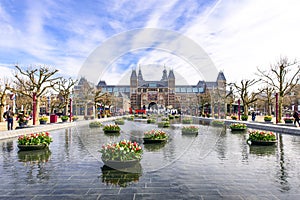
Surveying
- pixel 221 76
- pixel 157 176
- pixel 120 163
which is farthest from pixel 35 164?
pixel 221 76

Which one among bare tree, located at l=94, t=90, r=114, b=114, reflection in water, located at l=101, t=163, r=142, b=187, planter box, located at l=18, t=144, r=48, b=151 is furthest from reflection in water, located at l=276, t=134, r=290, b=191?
bare tree, located at l=94, t=90, r=114, b=114

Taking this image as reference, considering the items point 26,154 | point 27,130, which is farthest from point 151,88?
point 26,154

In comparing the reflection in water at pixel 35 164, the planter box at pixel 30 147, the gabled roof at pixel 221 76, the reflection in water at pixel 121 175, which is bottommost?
the reflection in water at pixel 35 164

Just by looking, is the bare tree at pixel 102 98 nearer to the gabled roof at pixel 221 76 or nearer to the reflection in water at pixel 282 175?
the gabled roof at pixel 221 76

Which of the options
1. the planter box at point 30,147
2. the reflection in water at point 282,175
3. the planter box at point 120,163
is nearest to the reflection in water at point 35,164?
the planter box at point 30,147

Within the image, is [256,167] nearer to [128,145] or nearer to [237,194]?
[237,194]

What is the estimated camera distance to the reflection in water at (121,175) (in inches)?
261

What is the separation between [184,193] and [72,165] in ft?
15.2

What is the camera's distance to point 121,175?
7.27 m

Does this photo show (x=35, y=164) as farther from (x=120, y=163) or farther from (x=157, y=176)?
(x=157, y=176)

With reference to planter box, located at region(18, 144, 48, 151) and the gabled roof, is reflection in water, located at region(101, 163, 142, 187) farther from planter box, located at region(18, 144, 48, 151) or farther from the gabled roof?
the gabled roof

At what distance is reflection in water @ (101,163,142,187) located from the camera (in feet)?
21.7

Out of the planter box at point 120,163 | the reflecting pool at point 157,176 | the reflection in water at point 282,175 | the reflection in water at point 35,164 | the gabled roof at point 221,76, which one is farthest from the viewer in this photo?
the gabled roof at point 221,76

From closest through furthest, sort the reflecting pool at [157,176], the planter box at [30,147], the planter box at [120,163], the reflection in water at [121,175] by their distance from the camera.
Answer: the reflecting pool at [157,176] < the reflection in water at [121,175] < the planter box at [120,163] < the planter box at [30,147]
